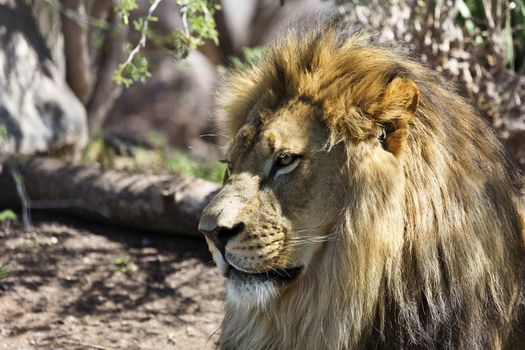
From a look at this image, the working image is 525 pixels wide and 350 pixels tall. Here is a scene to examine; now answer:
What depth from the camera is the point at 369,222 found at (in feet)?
10.0

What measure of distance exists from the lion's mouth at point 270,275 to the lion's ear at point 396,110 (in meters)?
0.57

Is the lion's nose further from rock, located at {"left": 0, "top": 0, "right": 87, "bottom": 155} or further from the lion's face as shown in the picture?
rock, located at {"left": 0, "top": 0, "right": 87, "bottom": 155}

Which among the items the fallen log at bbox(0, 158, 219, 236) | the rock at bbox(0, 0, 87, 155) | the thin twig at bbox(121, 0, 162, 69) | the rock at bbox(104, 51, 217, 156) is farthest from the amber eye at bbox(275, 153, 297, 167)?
the rock at bbox(104, 51, 217, 156)

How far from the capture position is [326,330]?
316 cm

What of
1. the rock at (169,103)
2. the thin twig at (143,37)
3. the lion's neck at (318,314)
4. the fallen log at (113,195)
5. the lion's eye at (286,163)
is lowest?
the rock at (169,103)

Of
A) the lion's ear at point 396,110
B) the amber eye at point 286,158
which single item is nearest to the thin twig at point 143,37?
the amber eye at point 286,158

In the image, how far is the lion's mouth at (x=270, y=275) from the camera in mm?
3129

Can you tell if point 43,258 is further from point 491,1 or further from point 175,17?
point 175,17

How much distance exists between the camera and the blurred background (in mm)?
4715

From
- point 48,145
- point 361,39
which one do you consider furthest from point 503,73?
point 48,145

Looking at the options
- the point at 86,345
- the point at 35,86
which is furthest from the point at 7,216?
the point at 35,86

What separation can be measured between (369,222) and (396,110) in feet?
1.33

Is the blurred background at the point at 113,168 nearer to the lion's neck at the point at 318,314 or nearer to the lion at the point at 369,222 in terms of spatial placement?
the lion at the point at 369,222

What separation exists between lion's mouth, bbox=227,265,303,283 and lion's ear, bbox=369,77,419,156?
0.57m
